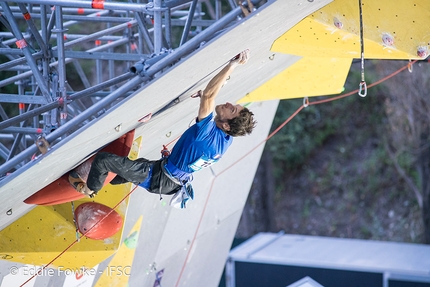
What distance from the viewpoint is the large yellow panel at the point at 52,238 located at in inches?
184

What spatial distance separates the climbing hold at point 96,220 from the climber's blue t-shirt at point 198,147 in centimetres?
62

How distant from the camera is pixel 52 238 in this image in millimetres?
4758

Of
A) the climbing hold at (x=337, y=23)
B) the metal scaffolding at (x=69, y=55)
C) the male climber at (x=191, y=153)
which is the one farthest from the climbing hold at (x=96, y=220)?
the climbing hold at (x=337, y=23)

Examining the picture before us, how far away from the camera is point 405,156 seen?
1486 cm

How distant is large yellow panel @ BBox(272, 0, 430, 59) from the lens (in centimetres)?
448

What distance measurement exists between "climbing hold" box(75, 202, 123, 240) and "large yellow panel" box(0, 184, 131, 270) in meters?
0.06

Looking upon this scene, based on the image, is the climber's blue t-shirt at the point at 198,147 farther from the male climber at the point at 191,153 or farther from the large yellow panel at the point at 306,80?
the large yellow panel at the point at 306,80

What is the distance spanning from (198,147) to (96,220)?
3.19 ft

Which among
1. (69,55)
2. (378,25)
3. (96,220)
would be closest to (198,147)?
(96,220)

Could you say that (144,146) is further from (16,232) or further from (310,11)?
(310,11)

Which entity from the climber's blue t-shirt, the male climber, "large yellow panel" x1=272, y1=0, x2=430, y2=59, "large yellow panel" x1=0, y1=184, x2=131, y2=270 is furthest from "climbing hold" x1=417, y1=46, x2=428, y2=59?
"large yellow panel" x1=0, y1=184, x2=131, y2=270

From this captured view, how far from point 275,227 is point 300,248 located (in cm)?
636

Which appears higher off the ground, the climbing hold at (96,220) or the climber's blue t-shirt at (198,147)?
the climber's blue t-shirt at (198,147)

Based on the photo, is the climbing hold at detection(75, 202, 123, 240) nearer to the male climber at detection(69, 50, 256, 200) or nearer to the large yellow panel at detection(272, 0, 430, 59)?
the male climber at detection(69, 50, 256, 200)
